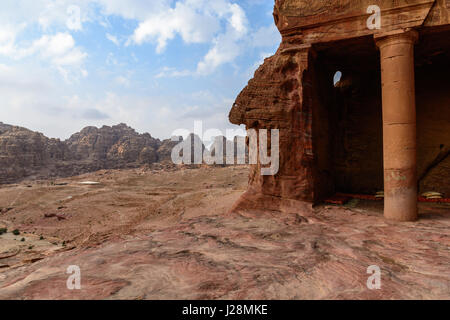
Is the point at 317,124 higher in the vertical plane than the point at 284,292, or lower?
higher

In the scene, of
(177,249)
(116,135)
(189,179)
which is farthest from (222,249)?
(116,135)

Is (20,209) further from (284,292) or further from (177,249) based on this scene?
(284,292)

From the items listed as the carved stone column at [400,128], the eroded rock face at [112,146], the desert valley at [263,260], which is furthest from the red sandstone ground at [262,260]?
the eroded rock face at [112,146]

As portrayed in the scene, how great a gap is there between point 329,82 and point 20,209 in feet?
56.8

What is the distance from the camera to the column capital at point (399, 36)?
580cm

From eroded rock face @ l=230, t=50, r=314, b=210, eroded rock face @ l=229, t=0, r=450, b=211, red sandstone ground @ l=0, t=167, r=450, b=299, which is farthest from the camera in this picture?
eroded rock face @ l=230, t=50, r=314, b=210

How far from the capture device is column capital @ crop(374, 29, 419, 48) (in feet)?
19.0

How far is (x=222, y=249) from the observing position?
13.8 ft

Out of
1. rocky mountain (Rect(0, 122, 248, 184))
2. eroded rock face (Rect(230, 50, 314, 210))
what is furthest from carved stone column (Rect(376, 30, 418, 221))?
rocky mountain (Rect(0, 122, 248, 184))

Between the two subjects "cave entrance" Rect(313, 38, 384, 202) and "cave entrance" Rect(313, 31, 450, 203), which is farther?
"cave entrance" Rect(313, 38, 384, 202)

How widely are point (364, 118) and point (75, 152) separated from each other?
5338 cm

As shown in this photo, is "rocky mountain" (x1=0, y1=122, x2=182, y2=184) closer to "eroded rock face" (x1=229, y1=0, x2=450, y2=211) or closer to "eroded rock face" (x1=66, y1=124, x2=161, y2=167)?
"eroded rock face" (x1=66, y1=124, x2=161, y2=167)

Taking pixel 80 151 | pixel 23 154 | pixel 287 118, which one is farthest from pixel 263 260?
pixel 80 151

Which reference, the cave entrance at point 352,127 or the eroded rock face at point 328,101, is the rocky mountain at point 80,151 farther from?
the eroded rock face at point 328,101
